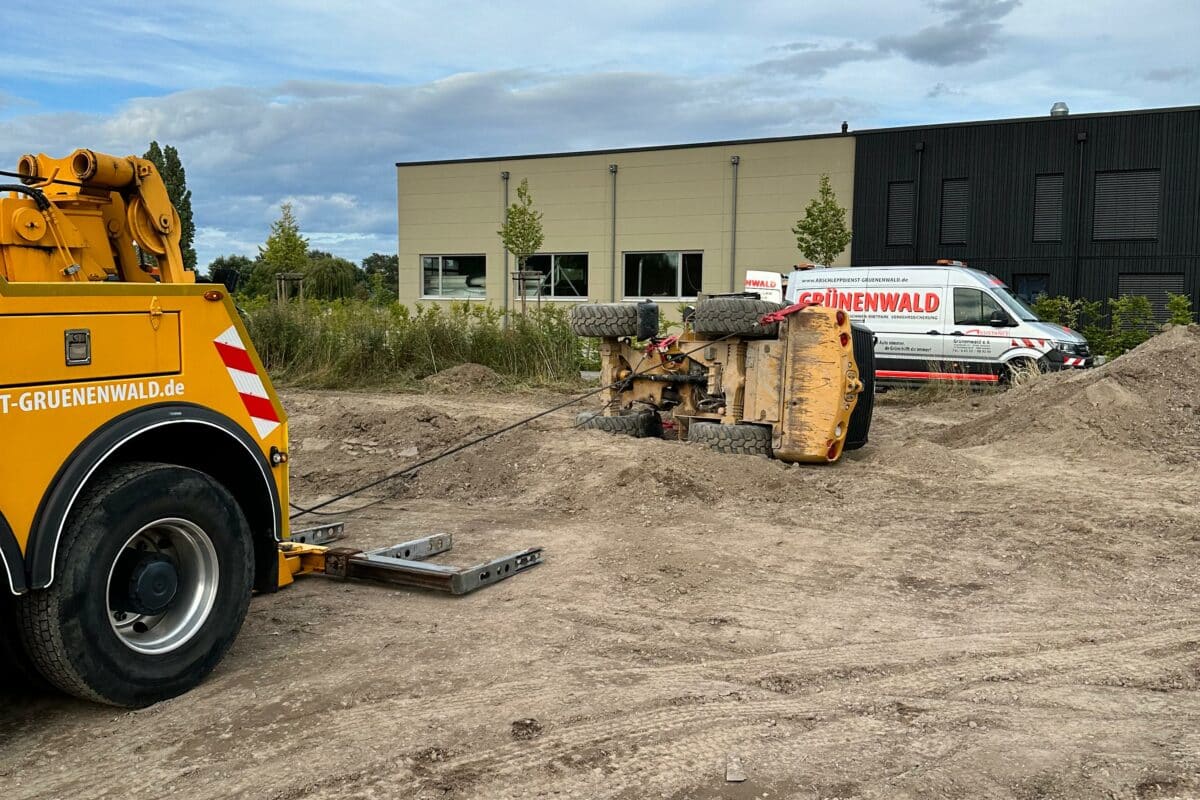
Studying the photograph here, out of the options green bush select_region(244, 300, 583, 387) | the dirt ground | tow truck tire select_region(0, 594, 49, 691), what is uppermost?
green bush select_region(244, 300, 583, 387)

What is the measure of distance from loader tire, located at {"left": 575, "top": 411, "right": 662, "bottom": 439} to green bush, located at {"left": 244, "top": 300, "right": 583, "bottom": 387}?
671cm

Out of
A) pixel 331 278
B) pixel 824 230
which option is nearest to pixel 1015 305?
pixel 824 230

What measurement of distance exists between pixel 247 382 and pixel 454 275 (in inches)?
1184

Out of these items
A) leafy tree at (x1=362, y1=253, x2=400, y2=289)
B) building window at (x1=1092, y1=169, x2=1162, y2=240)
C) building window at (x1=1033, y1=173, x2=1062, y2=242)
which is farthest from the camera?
leafy tree at (x1=362, y1=253, x2=400, y2=289)

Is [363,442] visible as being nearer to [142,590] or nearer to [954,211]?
[142,590]

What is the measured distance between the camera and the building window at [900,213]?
89.1ft

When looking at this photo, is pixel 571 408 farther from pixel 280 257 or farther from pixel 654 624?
pixel 280 257

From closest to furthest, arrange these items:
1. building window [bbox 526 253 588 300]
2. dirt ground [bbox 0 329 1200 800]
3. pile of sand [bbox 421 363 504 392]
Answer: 1. dirt ground [bbox 0 329 1200 800]
2. pile of sand [bbox 421 363 504 392]
3. building window [bbox 526 253 588 300]

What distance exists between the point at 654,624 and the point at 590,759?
162 centimetres

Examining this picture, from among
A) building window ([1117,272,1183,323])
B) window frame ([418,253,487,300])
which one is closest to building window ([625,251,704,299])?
window frame ([418,253,487,300])

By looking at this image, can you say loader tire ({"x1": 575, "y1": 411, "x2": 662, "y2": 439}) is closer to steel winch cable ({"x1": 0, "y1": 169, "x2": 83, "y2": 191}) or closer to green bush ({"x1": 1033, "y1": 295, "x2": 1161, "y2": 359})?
steel winch cable ({"x1": 0, "y1": 169, "x2": 83, "y2": 191})

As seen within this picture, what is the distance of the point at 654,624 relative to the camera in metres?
5.16

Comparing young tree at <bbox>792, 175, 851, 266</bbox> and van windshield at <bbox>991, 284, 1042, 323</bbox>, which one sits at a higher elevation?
young tree at <bbox>792, 175, 851, 266</bbox>

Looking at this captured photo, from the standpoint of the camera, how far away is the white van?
51.3ft
